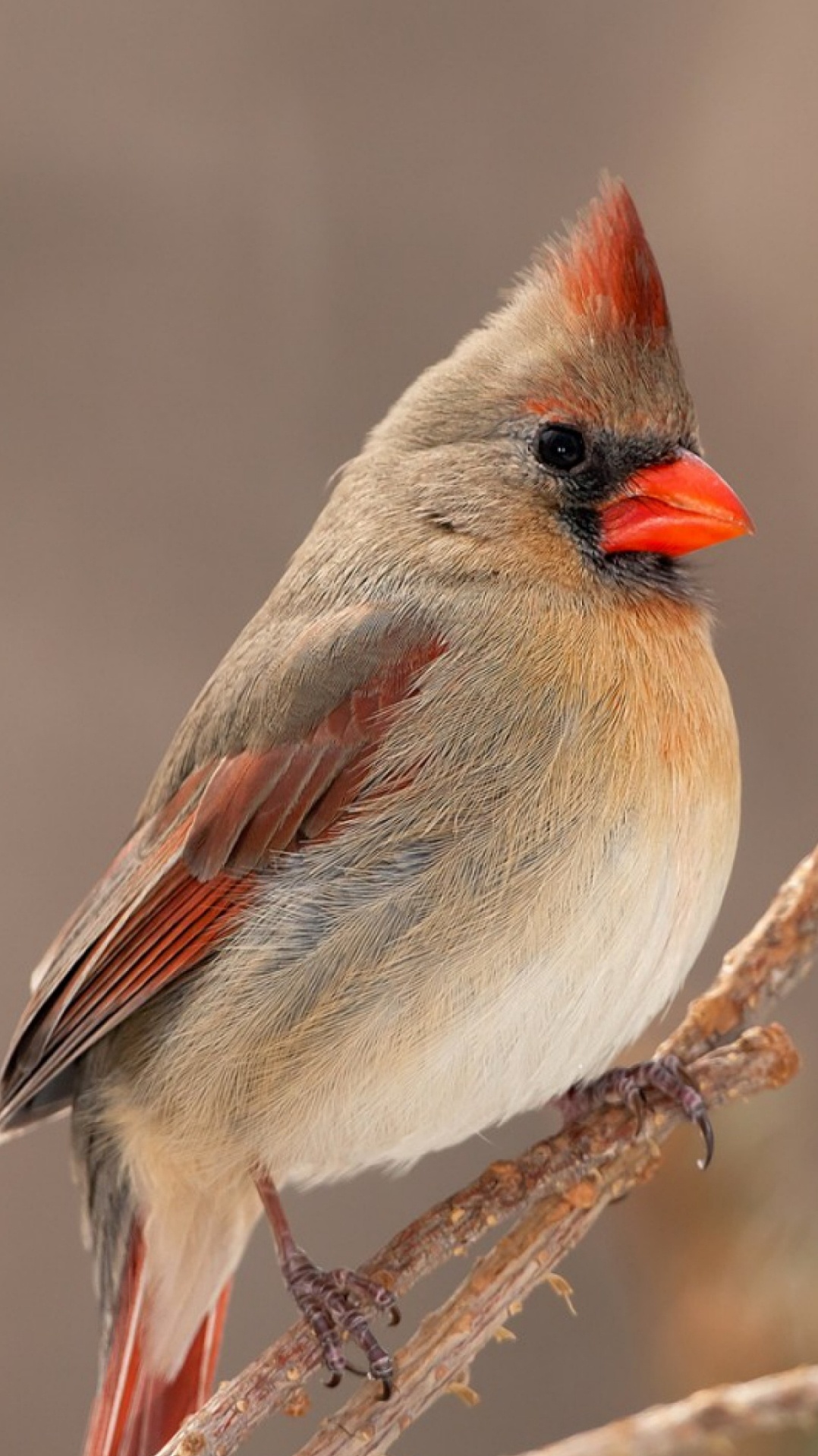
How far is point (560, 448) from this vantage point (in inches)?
80.2

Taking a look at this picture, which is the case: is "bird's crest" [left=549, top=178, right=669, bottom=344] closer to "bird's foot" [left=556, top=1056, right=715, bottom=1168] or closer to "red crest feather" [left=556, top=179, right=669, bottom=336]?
"red crest feather" [left=556, top=179, right=669, bottom=336]

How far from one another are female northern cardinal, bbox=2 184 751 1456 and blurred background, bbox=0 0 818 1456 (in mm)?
1118

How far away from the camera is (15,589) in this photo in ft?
10.9

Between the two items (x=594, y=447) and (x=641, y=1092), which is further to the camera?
(x=594, y=447)

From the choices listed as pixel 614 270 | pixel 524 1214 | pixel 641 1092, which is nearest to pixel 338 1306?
pixel 524 1214

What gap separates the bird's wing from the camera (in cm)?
192

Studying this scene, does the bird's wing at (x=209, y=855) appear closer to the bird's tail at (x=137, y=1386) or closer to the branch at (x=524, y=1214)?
the bird's tail at (x=137, y=1386)

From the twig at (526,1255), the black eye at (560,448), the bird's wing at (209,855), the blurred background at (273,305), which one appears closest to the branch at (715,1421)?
the twig at (526,1255)

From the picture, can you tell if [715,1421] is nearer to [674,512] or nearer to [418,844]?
[418,844]

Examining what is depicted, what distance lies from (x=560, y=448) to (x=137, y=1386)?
1.14 m

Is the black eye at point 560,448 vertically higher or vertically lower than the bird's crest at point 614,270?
lower

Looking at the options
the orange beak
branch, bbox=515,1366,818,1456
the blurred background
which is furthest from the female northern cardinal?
the blurred background

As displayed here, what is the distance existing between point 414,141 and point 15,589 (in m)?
1.07

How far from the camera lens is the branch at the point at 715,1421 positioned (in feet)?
4.16
